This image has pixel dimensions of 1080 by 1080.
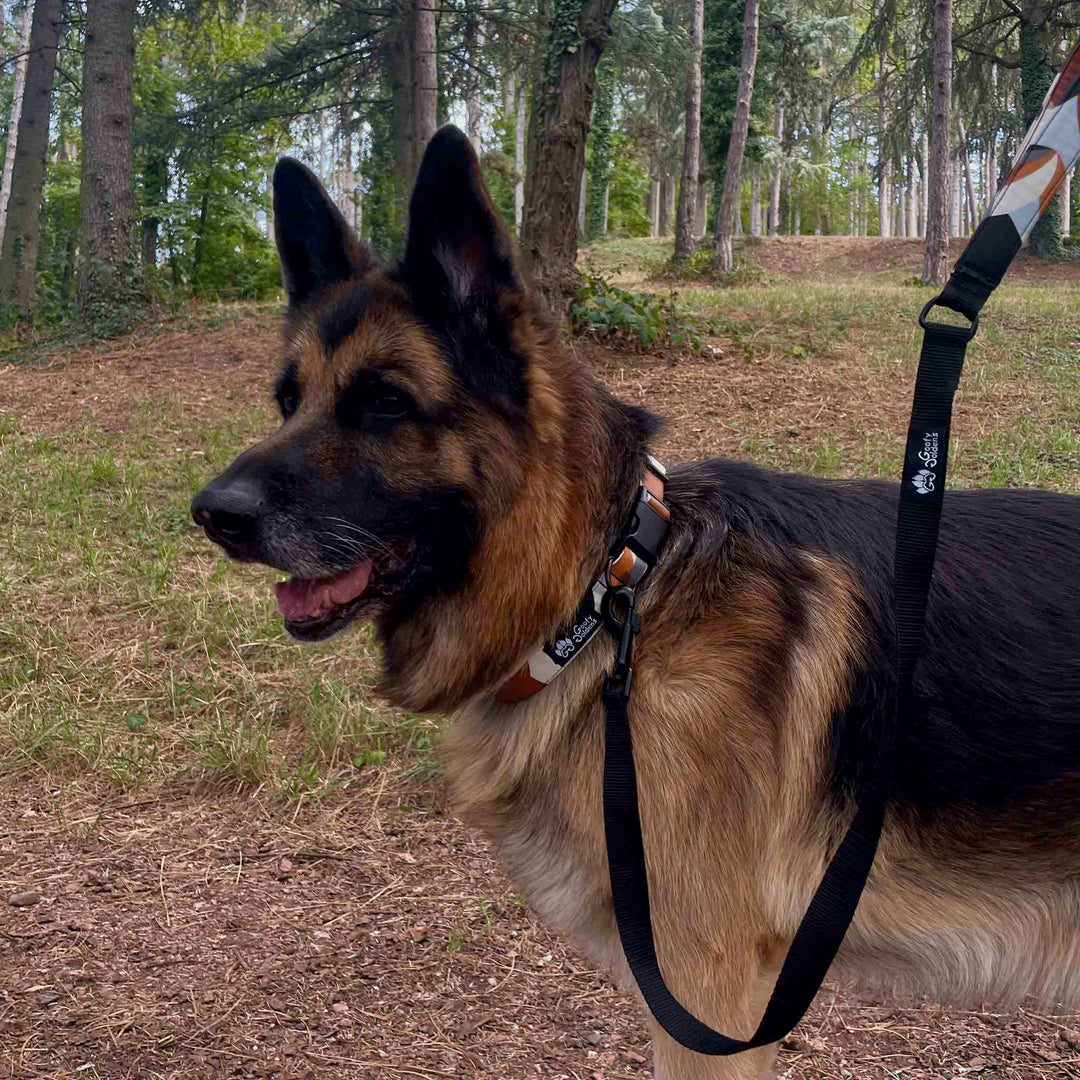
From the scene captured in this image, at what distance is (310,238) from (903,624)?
195cm

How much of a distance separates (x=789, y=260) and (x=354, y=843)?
3085 cm

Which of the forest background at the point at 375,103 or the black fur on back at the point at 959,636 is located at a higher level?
the forest background at the point at 375,103

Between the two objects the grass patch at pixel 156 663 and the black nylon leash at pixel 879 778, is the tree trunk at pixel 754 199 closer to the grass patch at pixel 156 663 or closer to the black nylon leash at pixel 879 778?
the grass patch at pixel 156 663

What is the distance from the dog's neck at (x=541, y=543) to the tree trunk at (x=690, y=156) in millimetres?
24026

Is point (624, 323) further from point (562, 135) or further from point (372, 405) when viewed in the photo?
point (372, 405)

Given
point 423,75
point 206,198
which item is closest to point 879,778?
point 423,75

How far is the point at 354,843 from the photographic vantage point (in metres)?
4.13

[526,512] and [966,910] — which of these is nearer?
[966,910]

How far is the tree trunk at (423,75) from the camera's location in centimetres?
1273

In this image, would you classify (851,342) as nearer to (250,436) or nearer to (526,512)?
(250,436)

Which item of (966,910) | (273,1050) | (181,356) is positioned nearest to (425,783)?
(273,1050)

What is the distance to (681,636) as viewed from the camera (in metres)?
2.30

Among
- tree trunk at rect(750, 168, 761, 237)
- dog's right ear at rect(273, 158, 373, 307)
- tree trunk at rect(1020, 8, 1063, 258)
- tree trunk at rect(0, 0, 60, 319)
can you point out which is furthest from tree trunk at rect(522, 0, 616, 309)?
tree trunk at rect(750, 168, 761, 237)

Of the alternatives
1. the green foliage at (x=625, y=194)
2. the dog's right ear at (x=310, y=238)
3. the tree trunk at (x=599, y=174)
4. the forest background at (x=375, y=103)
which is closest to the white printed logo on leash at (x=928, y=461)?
the dog's right ear at (x=310, y=238)
